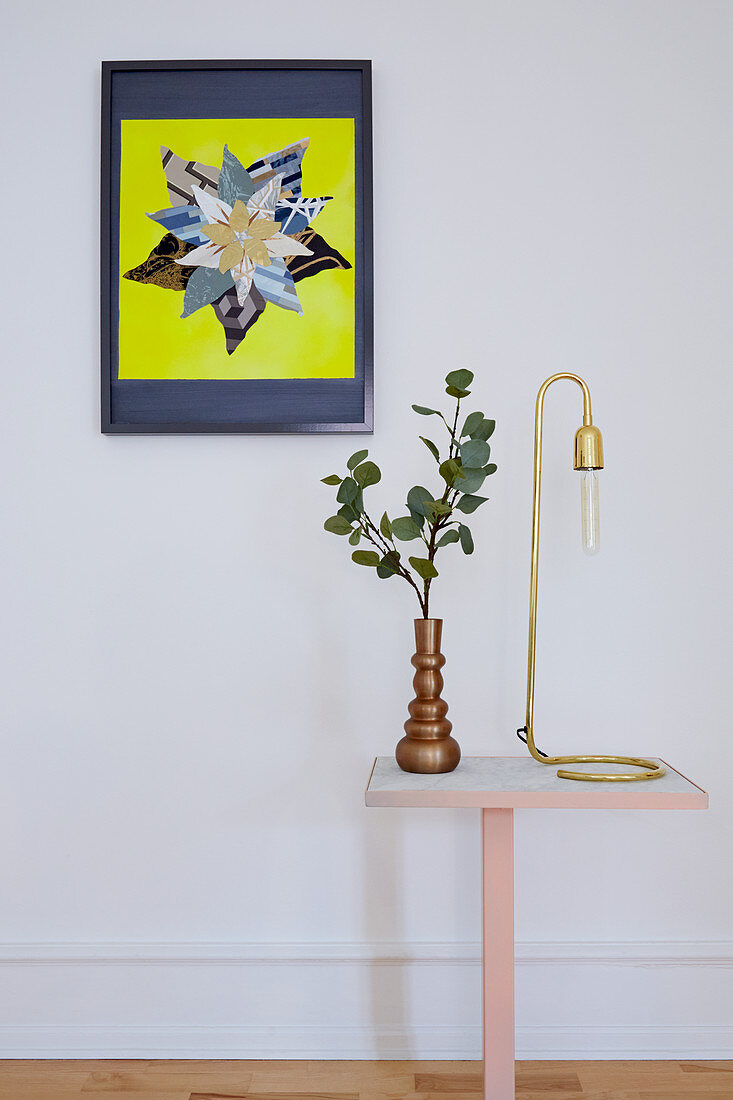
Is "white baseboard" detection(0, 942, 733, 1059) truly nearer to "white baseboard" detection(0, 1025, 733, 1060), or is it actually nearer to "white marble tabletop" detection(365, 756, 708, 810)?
"white baseboard" detection(0, 1025, 733, 1060)

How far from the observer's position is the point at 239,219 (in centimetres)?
182

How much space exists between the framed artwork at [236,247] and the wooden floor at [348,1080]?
1340mm

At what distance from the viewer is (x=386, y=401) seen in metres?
1.83

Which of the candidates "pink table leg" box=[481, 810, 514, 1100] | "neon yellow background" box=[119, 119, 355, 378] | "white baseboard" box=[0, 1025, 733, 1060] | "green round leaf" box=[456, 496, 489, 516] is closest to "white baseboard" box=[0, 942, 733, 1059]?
"white baseboard" box=[0, 1025, 733, 1060]

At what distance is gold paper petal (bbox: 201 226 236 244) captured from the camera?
1814 mm

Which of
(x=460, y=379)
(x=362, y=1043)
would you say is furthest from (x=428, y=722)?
(x=362, y=1043)

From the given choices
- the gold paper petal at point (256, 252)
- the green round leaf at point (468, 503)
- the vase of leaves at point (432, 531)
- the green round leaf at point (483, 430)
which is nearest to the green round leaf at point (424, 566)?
the vase of leaves at point (432, 531)

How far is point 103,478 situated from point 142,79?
0.88 metres

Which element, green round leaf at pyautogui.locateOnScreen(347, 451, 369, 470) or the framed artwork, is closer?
green round leaf at pyautogui.locateOnScreen(347, 451, 369, 470)

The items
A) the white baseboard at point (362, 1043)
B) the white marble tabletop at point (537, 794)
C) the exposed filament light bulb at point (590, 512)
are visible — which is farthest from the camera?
the white baseboard at point (362, 1043)

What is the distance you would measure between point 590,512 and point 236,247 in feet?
3.11

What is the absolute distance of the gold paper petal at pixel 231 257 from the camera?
1812 millimetres

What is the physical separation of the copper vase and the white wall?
269 millimetres

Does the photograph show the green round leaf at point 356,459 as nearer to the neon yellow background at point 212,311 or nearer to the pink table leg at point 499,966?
the neon yellow background at point 212,311
